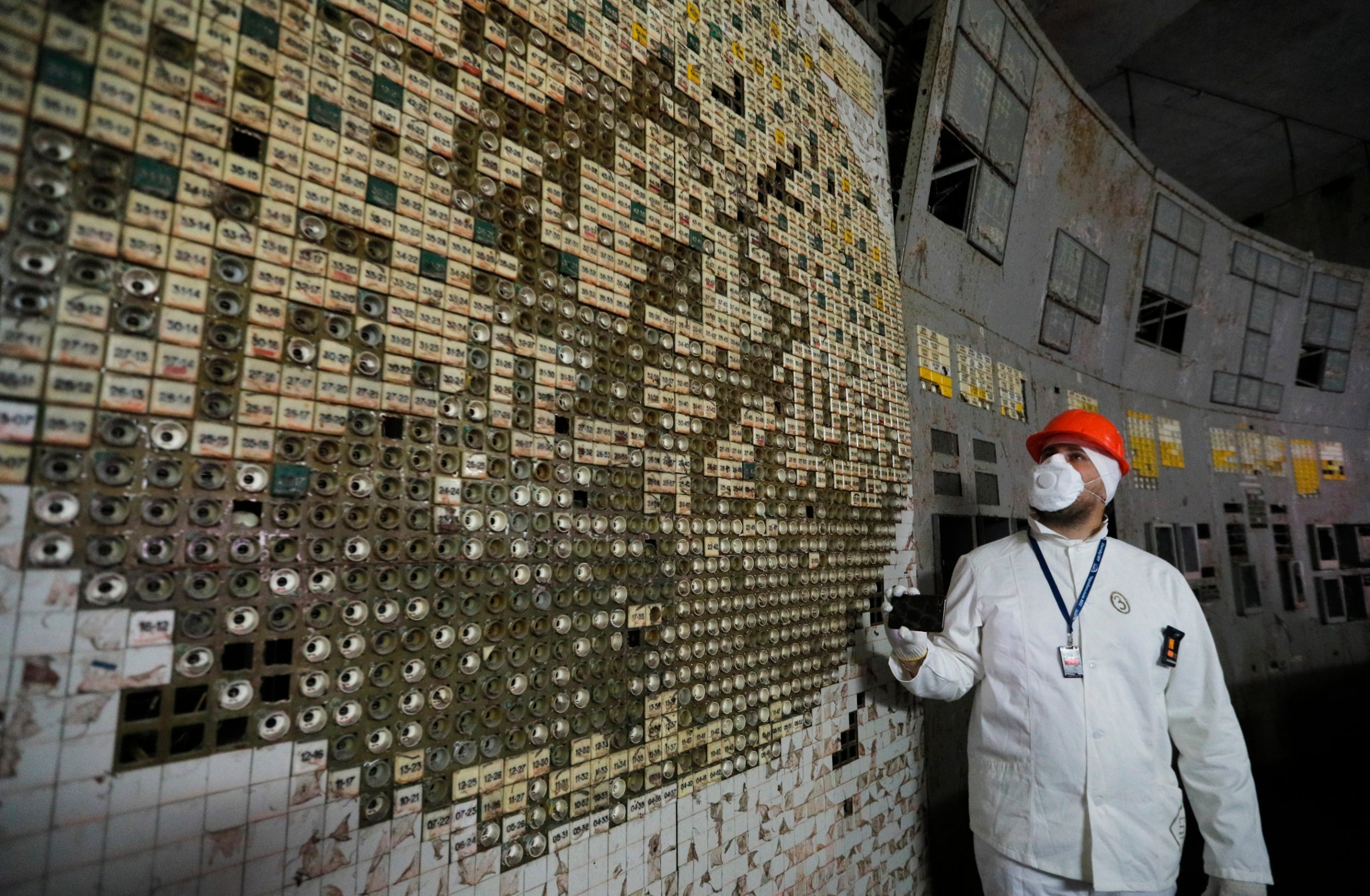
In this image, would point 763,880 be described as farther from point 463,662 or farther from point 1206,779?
point 1206,779

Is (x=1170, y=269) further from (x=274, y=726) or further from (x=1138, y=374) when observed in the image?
(x=274, y=726)

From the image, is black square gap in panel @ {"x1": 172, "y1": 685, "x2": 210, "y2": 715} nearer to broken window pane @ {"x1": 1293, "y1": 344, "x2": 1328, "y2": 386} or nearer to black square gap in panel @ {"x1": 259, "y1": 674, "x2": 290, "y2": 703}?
black square gap in panel @ {"x1": 259, "y1": 674, "x2": 290, "y2": 703}

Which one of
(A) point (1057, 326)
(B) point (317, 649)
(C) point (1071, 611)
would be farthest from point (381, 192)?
(A) point (1057, 326)

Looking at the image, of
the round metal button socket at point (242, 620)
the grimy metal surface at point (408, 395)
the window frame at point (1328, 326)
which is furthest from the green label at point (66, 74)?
the window frame at point (1328, 326)

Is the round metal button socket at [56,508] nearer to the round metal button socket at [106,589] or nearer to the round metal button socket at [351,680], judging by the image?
the round metal button socket at [106,589]

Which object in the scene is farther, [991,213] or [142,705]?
[991,213]

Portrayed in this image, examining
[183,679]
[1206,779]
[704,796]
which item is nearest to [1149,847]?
[1206,779]

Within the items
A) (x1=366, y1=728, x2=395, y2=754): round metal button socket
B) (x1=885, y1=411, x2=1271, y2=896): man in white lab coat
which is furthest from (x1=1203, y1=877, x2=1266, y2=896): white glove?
(x1=366, y1=728, x2=395, y2=754): round metal button socket

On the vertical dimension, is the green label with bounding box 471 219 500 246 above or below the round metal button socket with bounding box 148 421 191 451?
above

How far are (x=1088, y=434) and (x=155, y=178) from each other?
250cm

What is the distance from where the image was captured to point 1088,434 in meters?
2.14

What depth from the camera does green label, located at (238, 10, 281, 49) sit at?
91 centimetres

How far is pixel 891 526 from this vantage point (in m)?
2.40

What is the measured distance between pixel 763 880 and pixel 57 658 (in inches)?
64.9
